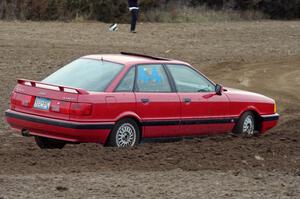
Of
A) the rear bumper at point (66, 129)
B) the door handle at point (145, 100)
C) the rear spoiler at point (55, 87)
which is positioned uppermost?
the rear spoiler at point (55, 87)

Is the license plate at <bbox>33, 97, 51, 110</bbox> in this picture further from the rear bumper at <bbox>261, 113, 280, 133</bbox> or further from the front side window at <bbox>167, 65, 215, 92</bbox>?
the rear bumper at <bbox>261, 113, 280, 133</bbox>

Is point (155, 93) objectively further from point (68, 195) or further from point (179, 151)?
point (68, 195)

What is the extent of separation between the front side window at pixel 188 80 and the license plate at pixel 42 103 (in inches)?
87.6

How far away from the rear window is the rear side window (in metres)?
0.15

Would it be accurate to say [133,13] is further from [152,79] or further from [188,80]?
[152,79]

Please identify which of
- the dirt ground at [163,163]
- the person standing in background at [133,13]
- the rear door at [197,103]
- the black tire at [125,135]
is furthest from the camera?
the person standing in background at [133,13]

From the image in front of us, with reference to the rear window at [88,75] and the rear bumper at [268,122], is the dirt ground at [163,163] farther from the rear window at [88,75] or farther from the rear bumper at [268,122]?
the rear window at [88,75]

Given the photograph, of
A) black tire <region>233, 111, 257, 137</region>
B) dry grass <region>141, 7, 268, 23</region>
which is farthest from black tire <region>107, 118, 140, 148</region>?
dry grass <region>141, 7, 268, 23</region>

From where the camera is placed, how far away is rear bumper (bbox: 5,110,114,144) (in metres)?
11.2

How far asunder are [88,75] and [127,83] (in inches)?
23.8

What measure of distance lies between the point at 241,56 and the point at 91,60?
A: 53.4 ft

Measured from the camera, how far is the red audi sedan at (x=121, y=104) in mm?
11281

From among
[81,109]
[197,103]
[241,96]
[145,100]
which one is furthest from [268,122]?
[81,109]

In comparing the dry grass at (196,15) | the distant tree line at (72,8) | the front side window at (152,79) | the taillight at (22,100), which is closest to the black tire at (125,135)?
the front side window at (152,79)
